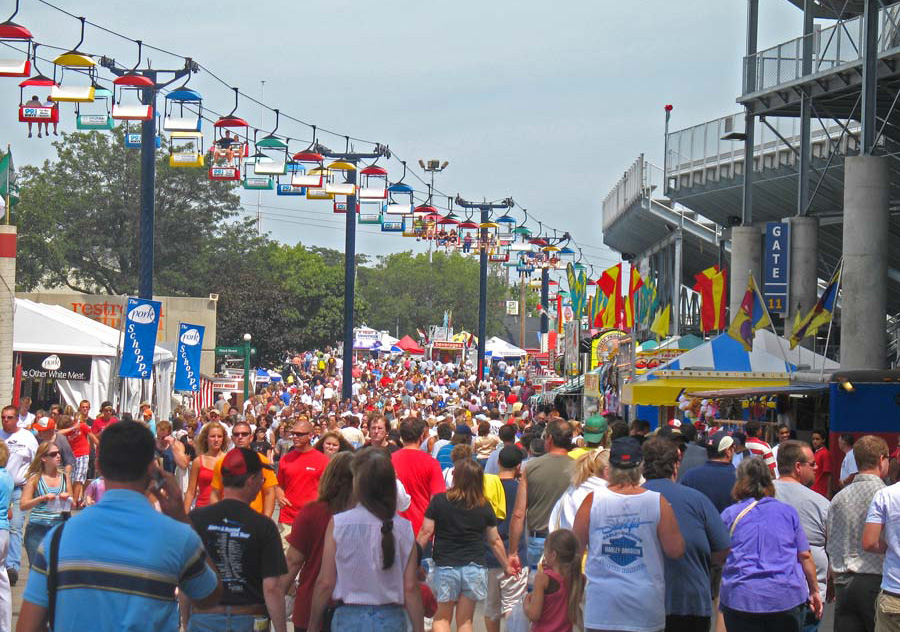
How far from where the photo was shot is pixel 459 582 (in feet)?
28.0

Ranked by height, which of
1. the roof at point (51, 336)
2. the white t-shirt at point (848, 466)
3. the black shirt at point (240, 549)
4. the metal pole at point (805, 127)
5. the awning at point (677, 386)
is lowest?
the white t-shirt at point (848, 466)

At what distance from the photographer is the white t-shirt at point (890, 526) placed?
7074mm

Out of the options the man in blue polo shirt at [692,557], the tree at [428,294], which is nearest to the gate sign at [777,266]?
the man in blue polo shirt at [692,557]

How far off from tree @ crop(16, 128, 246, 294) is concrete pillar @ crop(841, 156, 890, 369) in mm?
63648

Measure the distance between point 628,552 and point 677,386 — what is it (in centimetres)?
1426

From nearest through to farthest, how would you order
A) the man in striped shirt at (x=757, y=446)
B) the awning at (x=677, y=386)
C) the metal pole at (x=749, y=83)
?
the man in striped shirt at (x=757, y=446), the awning at (x=677, y=386), the metal pole at (x=749, y=83)

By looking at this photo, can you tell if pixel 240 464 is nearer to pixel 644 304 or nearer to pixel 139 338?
pixel 139 338

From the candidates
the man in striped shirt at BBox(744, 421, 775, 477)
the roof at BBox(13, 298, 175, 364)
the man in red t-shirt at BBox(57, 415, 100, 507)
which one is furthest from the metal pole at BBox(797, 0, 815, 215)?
the man in red t-shirt at BBox(57, 415, 100, 507)

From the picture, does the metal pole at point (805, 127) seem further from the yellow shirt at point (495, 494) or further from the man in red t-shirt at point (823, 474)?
the yellow shirt at point (495, 494)

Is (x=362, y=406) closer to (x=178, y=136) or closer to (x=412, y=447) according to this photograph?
(x=178, y=136)

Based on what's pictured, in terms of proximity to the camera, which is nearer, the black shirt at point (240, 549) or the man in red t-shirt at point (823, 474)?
the black shirt at point (240, 549)

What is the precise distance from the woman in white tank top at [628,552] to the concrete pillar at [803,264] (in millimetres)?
22548

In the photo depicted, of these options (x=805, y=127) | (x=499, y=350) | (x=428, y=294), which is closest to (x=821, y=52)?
(x=805, y=127)

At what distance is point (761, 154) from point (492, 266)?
392ft
